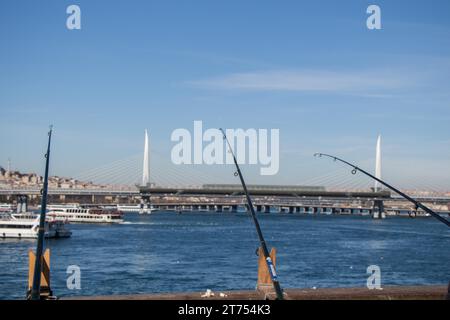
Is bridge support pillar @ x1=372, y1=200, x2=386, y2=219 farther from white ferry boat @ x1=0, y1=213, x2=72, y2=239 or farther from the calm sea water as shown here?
white ferry boat @ x1=0, y1=213, x2=72, y2=239

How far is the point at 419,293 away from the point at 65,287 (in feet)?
52.9

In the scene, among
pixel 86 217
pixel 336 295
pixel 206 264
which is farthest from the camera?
pixel 86 217

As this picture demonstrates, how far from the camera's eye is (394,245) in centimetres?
5262

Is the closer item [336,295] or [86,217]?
[336,295]

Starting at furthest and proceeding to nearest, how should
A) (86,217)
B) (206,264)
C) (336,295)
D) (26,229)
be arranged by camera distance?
(86,217) → (26,229) → (206,264) → (336,295)

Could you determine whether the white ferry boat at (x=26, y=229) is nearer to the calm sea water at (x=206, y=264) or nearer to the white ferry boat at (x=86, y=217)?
the calm sea water at (x=206, y=264)

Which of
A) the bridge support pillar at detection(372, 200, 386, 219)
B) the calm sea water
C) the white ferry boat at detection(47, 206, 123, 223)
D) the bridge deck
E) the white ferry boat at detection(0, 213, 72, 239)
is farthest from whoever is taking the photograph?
the bridge support pillar at detection(372, 200, 386, 219)

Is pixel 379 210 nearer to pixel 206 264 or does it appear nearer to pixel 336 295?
pixel 206 264

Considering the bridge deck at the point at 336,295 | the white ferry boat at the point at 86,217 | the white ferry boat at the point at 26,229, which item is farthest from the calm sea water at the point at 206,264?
the white ferry boat at the point at 86,217

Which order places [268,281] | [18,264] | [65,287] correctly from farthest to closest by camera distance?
1. [18,264]
2. [65,287]
3. [268,281]

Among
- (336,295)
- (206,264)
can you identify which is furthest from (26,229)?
(336,295)

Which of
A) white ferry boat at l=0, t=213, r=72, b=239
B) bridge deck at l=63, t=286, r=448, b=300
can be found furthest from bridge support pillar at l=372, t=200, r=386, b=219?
bridge deck at l=63, t=286, r=448, b=300
